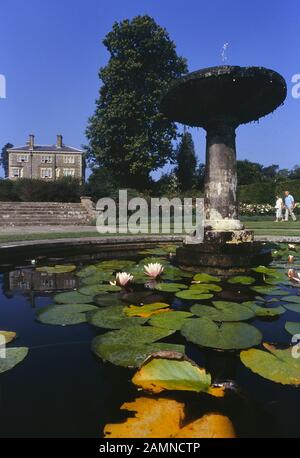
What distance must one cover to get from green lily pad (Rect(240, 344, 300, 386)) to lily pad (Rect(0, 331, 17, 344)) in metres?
1.32

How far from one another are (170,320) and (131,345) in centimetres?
47

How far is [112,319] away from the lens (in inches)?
86.7

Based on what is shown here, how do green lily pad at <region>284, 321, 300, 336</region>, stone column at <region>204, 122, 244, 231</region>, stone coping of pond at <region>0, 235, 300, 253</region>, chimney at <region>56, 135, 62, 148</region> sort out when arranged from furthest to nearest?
1. chimney at <region>56, 135, 62, 148</region>
2. stone coping of pond at <region>0, 235, 300, 253</region>
3. stone column at <region>204, 122, 244, 231</region>
4. green lily pad at <region>284, 321, 300, 336</region>

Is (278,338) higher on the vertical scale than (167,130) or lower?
lower

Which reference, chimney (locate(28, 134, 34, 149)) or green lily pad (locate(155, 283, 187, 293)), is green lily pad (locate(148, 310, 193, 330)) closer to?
green lily pad (locate(155, 283, 187, 293))

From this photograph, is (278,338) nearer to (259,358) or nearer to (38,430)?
(259,358)

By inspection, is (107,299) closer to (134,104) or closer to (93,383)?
(93,383)

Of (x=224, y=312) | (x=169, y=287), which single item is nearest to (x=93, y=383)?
(x=224, y=312)

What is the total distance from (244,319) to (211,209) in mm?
2865

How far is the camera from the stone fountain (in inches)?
168

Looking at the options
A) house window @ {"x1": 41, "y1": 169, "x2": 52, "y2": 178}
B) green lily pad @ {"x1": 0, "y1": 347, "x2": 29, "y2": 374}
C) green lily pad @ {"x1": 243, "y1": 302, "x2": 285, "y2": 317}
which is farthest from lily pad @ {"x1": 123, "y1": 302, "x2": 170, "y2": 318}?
house window @ {"x1": 41, "y1": 169, "x2": 52, "y2": 178}

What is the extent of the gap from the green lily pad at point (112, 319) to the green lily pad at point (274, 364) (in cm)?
76

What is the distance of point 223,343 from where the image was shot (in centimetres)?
182

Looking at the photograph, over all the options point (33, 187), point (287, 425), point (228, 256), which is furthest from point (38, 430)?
point (33, 187)
